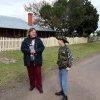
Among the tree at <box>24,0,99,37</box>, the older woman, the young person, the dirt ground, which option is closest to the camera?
the young person

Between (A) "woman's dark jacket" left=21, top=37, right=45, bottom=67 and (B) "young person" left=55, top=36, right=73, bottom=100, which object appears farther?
(A) "woman's dark jacket" left=21, top=37, right=45, bottom=67

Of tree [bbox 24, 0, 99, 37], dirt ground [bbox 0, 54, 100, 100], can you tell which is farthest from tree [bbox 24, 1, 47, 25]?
dirt ground [bbox 0, 54, 100, 100]

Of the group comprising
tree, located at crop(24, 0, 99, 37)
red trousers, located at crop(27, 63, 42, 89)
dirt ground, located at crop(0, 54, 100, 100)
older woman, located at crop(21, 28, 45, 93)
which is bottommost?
dirt ground, located at crop(0, 54, 100, 100)

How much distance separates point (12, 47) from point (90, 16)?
3318 centimetres

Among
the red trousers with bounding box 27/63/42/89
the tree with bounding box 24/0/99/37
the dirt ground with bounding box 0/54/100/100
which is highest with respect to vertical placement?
the tree with bounding box 24/0/99/37

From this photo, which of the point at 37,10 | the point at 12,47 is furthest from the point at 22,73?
the point at 37,10

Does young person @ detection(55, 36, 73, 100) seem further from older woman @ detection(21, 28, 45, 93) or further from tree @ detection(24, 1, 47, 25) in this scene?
tree @ detection(24, 1, 47, 25)

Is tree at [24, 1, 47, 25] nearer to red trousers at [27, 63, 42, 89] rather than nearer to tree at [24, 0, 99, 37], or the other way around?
tree at [24, 0, 99, 37]

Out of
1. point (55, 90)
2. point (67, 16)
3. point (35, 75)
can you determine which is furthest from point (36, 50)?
point (67, 16)

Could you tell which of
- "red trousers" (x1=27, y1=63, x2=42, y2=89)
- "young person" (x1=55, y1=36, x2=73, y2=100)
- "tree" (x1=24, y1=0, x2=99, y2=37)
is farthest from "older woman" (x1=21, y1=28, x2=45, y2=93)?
"tree" (x1=24, y1=0, x2=99, y2=37)

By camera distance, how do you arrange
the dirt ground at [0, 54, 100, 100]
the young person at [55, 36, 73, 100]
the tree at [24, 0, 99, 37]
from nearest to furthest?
the young person at [55, 36, 73, 100]
the dirt ground at [0, 54, 100, 100]
the tree at [24, 0, 99, 37]

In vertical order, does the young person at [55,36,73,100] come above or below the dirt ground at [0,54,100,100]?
above

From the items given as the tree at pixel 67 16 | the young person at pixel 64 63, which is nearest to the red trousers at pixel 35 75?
the young person at pixel 64 63

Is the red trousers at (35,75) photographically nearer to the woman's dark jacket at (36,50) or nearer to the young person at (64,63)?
the woman's dark jacket at (36,50)
